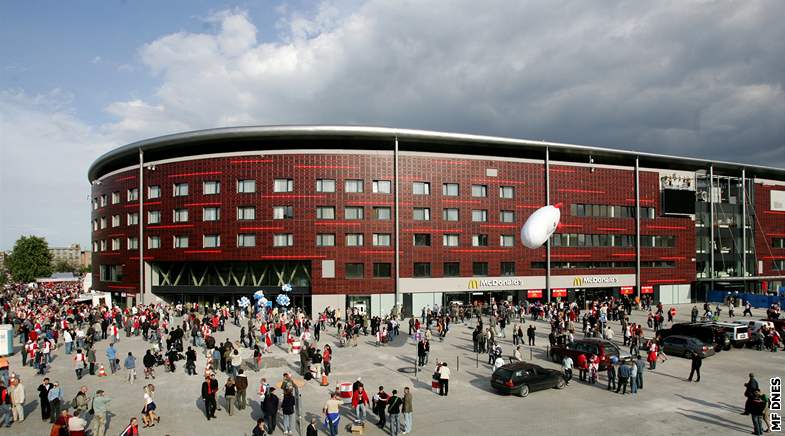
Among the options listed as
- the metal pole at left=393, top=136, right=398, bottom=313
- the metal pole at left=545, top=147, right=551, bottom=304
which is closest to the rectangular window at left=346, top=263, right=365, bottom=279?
the metal pole at left=393, top=136, right=398, bottom=313

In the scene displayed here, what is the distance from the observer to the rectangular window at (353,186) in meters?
49.7

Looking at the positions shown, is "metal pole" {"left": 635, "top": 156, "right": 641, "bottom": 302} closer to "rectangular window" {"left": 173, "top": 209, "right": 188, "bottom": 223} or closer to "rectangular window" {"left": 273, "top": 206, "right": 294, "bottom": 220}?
"rectangular window" {"left": 273, "top": 206, "right": 294, "bottom": 220}

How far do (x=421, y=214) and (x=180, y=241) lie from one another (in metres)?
25.6

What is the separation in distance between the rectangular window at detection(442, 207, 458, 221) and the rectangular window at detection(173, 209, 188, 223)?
2715 centimetres

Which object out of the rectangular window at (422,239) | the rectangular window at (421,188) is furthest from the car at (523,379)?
the rectangular window at (421,188)

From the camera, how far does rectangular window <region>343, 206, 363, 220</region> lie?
163 feet

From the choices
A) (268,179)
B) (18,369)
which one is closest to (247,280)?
(268,179)

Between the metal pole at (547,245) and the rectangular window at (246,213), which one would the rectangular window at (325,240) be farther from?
the metal pole at (547,245)

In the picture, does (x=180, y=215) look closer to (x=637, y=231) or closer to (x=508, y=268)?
(x=508, y=268)

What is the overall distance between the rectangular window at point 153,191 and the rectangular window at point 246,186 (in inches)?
416

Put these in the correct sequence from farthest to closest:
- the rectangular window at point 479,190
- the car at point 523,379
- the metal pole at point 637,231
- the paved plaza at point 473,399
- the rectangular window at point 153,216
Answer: the metal pole at point 637,231 → the rectangular window at point 153,216 → the rectangular window at point 479,190 → the car at point 523,379 → the paved plaza at point 473,399

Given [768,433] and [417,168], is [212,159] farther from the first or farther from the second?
[768,433]

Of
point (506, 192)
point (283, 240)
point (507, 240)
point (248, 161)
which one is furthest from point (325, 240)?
point (506, 192)

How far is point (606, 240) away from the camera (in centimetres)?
5872
